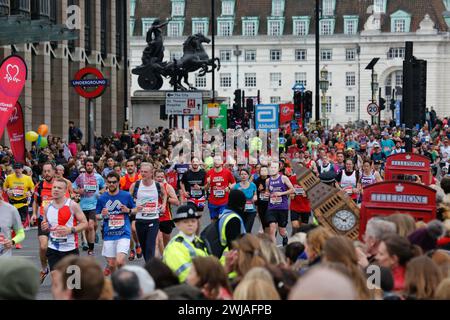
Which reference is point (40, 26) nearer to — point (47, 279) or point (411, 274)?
point (47, 279)

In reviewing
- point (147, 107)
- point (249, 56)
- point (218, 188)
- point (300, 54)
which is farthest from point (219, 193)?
point (249, 56)

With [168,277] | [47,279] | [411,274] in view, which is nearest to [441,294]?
[411,274]

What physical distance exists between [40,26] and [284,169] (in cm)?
762

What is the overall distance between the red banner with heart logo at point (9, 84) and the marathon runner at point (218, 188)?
4083 mm

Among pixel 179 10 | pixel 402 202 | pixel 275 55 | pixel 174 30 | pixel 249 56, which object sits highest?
pixel 179 10

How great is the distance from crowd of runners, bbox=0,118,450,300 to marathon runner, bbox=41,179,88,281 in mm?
13

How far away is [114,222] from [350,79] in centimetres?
11512

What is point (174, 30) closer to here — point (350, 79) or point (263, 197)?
point (350, 79)

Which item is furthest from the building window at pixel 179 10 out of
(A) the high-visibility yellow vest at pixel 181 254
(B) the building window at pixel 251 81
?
(A) the high-visibility yellow vest at pixel 181 254

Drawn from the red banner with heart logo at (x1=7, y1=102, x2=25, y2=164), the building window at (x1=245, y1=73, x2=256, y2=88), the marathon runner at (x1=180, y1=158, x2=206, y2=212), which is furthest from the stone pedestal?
the building window at (x1=245, y1=73, x2=256, y2=88)

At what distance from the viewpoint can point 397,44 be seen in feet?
414

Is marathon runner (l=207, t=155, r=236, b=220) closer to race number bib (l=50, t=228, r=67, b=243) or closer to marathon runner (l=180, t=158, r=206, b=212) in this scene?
marathon runner (l=180, t=158, r=206, b=212)

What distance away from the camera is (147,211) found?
16656 mm

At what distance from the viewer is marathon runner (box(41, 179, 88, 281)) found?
1392cm
